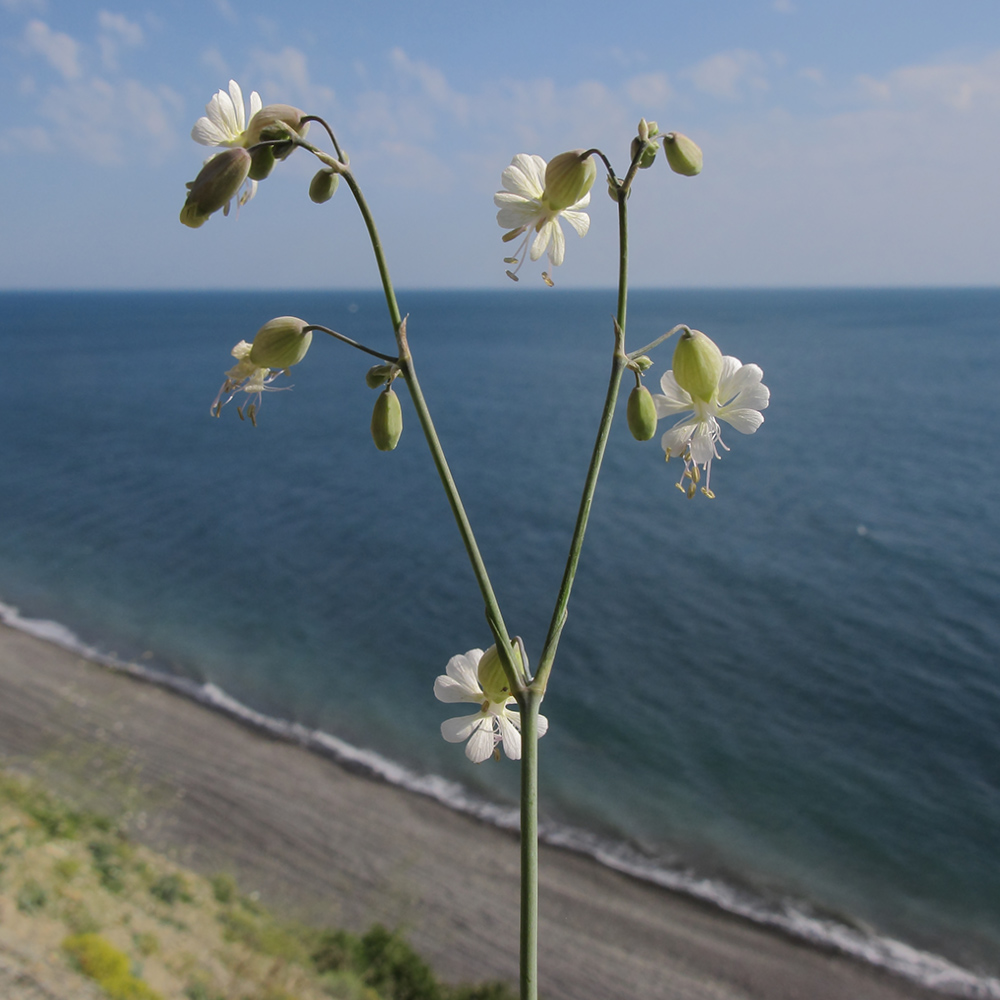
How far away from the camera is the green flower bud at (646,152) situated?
0.97 metres

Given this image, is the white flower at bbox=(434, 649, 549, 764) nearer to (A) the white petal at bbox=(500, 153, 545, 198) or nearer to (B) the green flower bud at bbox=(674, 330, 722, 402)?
(B) the green flower bud at bbox=(674, 330, 722, 402)

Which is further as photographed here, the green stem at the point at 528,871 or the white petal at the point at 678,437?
the white petal at the point at 678,437

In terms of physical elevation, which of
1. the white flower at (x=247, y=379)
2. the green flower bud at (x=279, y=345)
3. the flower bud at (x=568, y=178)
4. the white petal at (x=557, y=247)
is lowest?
the white flower at (x=247, y=379)

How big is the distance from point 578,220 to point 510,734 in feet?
2.36

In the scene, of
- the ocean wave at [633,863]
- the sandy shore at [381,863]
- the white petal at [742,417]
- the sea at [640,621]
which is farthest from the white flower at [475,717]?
the ocean wave at [633,863]

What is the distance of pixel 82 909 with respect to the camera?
705 centimetres

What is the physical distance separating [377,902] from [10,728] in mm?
6545

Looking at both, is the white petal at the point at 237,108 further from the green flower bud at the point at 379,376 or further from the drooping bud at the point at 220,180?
the green flower bud at the point at 379,376

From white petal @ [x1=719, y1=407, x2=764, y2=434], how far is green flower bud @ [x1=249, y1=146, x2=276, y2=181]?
2.08ft

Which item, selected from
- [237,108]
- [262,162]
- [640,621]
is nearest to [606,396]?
[262,162]

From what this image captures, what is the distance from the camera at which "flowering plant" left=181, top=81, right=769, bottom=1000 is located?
0.80 metres

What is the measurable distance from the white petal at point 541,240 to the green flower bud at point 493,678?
539 millimetres

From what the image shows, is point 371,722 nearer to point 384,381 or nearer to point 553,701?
point 553,701

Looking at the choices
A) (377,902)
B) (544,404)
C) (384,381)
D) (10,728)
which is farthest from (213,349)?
(384,381)
